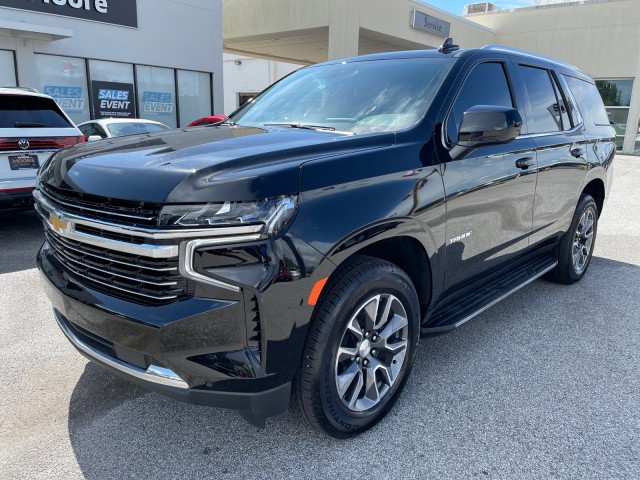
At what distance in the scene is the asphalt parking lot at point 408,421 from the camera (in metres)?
2.43

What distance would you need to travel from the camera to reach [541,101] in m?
4.13

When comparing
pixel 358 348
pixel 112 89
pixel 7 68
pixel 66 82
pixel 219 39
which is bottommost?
pixel 358 348

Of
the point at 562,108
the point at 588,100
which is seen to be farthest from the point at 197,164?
the point at 588,100

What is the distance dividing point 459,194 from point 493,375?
1208 mm

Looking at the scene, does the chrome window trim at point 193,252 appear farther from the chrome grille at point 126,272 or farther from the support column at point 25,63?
the support column at point 25,63

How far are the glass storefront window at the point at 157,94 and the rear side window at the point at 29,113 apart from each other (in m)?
9.79

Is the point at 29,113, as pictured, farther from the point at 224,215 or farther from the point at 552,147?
the point at 552,147

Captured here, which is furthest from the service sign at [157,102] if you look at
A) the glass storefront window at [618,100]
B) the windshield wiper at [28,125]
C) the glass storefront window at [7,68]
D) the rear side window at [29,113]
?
the glass storefront window at [618,100]

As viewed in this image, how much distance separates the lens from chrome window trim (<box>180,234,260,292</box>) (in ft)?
6.61

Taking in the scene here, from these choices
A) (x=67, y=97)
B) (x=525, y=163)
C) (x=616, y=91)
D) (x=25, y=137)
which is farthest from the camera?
(x=616, y=91)

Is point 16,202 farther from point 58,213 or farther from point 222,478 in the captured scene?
point 222,478

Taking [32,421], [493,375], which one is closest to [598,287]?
[493,375]

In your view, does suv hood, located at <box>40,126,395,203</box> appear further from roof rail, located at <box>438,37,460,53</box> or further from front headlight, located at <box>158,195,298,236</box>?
roof rail, located at <box>438,37,460,53</box>

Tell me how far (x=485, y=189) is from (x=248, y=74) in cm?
3387
